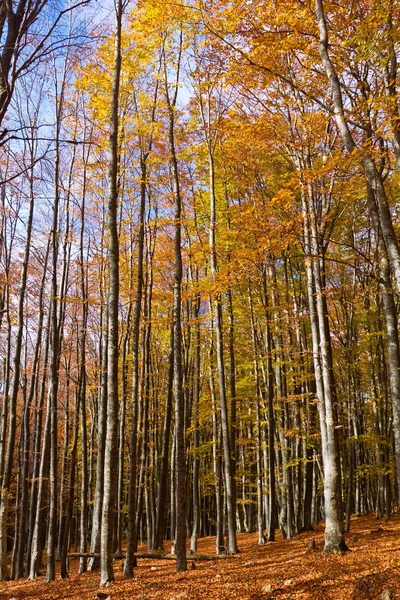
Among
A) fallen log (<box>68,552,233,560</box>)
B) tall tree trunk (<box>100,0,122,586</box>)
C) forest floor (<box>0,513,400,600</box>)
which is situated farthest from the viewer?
fallen log (<box>68,552,233,560</box>)

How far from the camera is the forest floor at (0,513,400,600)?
16.2 feet

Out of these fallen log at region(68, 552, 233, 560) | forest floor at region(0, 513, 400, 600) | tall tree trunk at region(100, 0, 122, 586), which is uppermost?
tall tree trunk at region(100, 0, 122, 586)

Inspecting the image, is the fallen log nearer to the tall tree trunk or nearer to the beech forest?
the beech forest

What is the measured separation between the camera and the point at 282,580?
18.9 feet

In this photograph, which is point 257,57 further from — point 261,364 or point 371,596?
point 261,364

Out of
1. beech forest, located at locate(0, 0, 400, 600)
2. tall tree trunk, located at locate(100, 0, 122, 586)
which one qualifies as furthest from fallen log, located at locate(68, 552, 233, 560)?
tall tree trunk, located at locate(100, 0, 122, 586)

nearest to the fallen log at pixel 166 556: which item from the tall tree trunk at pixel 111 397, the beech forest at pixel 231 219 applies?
the beech forest at pixel 231 219

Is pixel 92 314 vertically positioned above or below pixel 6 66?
above

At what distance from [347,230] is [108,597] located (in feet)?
39.4

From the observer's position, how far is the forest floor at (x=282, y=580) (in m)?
4.93

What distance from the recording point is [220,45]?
27.7 feet

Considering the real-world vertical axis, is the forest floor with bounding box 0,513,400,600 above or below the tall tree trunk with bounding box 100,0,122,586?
below

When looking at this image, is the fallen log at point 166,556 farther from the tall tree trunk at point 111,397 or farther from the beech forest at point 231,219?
the tall tree trunk at point 111,397

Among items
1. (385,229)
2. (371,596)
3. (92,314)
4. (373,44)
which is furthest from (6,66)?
(92,314)
